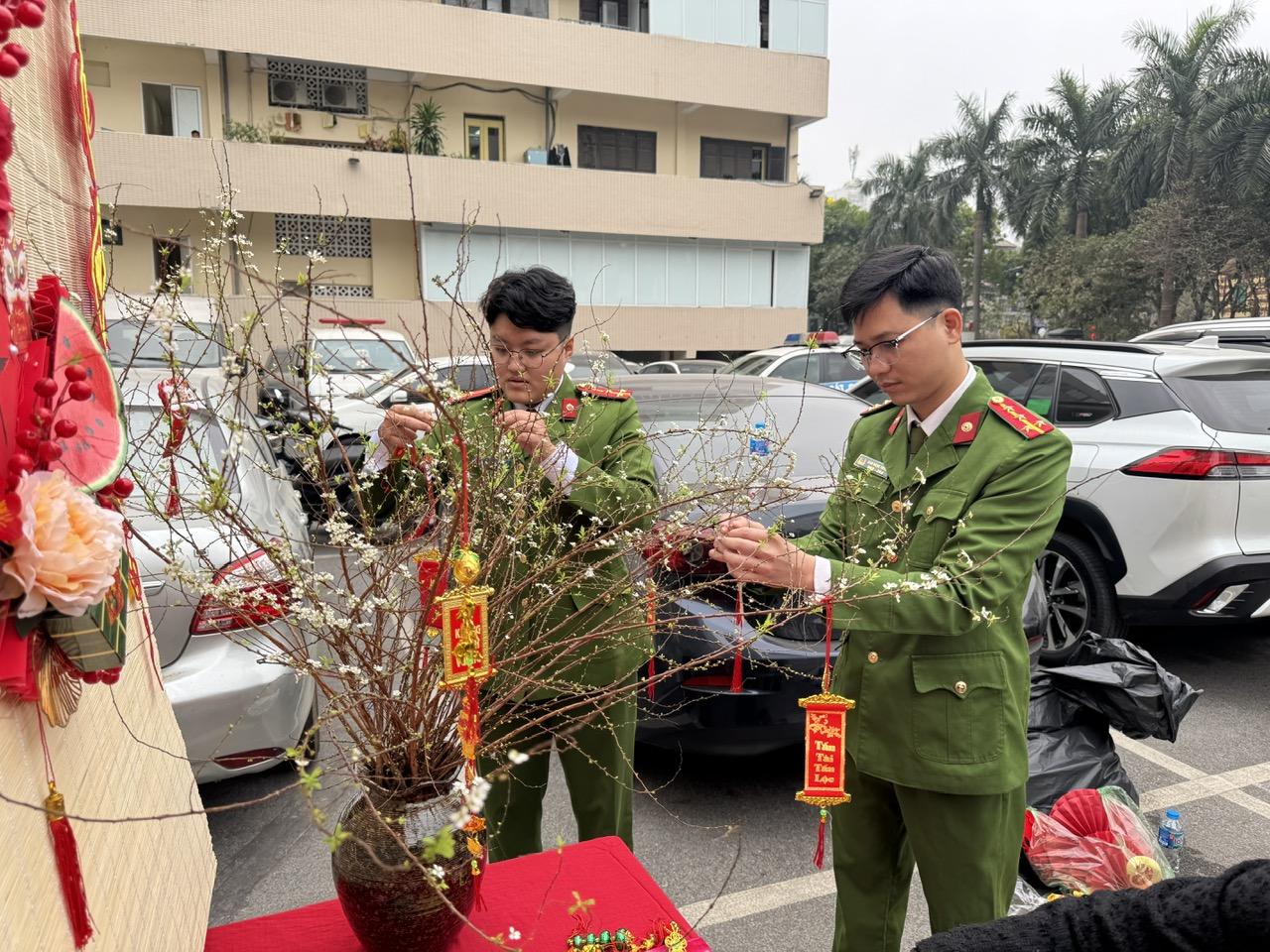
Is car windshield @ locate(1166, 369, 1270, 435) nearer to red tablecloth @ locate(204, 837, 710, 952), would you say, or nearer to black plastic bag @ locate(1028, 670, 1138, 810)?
black plastic bag @ locate(1028, 670, 1138, 810)

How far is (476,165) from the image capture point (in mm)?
16969

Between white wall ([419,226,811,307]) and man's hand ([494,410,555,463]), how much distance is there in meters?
15.8

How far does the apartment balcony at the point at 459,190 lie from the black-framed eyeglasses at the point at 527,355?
44.6 feet

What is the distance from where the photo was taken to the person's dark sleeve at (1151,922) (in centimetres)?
96

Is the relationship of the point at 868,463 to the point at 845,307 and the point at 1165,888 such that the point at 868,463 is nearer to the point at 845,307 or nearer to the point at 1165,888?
the point at 845,307

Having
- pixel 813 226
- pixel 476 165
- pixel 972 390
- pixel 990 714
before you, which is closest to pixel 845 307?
pixel 972 390

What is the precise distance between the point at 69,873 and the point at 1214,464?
405cm

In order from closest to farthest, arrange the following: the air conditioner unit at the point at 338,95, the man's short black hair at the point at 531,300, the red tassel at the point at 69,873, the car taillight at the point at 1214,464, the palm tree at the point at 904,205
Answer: the red tassel at the point at 69,873 → the man's short black hair at the point at 531,300 → the car taillight at the point at 1214,464 → the air conditioner unit at the point at 338,95 → the palm tree at the point at 904,205

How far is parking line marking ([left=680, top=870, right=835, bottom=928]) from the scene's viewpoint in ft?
8.19

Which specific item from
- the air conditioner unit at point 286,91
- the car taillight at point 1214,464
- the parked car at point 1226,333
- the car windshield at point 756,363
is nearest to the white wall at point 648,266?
the air conditioner unit at point 286,91

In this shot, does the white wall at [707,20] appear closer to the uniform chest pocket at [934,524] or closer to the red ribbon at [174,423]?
the uniform chest pocket at [934,524]

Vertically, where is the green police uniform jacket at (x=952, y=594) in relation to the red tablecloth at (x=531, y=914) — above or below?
above

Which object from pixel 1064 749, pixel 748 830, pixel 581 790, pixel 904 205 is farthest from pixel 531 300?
pixel 904 205

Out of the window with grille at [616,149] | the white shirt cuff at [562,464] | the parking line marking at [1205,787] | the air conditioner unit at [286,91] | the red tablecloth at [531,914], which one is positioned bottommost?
the parking line marking at [1205,787]
